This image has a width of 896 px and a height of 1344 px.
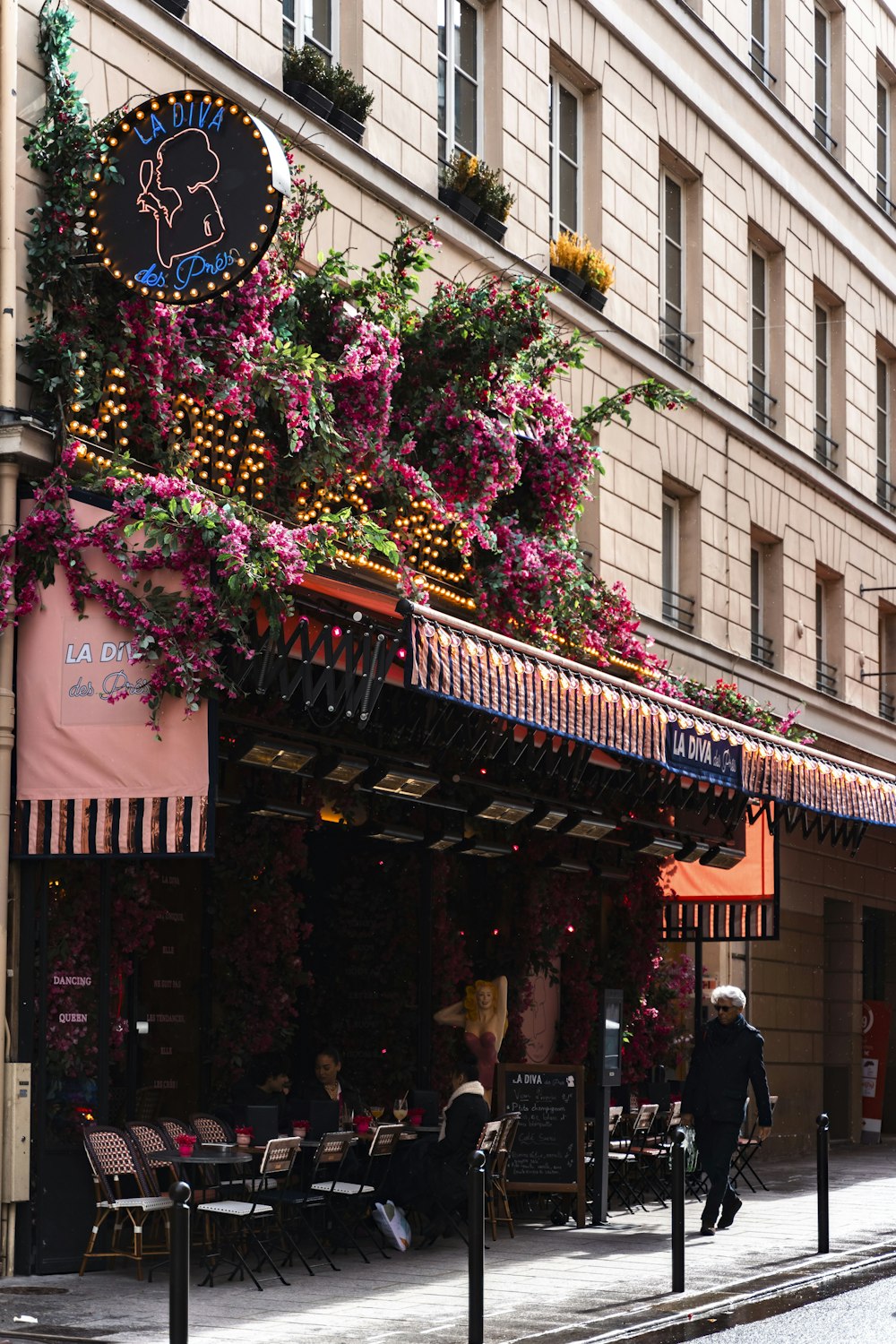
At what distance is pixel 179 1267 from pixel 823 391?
21.4 m

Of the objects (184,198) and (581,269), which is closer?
(184,198)

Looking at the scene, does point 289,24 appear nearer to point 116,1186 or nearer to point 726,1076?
point 726,1076

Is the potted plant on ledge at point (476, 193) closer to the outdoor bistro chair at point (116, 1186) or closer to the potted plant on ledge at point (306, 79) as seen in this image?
the potted plant on ledge at point (306, 79)

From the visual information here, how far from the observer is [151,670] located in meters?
11.3

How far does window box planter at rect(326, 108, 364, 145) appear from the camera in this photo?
15374 mm

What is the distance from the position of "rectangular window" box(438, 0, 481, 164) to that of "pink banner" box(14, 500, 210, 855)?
24.1 feet

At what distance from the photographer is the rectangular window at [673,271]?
22.0 meters

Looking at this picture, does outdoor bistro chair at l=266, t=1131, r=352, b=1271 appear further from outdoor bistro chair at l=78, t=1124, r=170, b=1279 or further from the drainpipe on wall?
the drainpipe on wall

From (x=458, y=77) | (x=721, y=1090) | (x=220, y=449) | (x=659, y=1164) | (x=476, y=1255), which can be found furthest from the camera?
(x=458, y=77)

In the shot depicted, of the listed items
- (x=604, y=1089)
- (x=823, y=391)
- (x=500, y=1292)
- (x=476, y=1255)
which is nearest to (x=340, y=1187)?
(x=500, y=1292)

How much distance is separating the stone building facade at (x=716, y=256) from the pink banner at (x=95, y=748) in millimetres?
1529

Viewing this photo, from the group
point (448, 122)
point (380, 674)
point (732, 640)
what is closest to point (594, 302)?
point (448, 122)

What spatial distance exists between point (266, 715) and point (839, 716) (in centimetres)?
1417

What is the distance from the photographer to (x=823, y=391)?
1058 inches
